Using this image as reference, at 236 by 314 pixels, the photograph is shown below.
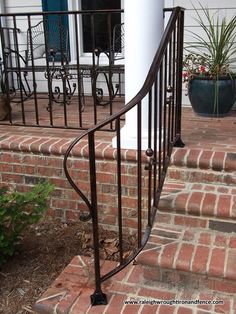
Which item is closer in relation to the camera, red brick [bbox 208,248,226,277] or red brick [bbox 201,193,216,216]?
red brick [bbox 208,248,226,277]

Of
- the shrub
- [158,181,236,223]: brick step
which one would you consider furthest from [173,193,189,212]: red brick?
the shrub

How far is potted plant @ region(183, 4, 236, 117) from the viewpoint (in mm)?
3322

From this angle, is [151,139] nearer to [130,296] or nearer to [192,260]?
[192,260]

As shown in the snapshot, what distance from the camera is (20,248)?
2.57 m

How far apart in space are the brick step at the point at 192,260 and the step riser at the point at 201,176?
38cm

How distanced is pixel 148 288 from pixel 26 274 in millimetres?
809

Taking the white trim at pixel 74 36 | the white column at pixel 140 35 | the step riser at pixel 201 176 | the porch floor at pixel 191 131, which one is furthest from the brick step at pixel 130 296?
the white trim at pixel 74 36

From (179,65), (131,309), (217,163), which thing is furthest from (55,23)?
(131,309)

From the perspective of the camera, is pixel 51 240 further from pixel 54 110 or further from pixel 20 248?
pixel 54 110

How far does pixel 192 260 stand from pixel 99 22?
3.62 meters

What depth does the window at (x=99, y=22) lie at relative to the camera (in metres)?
4.56

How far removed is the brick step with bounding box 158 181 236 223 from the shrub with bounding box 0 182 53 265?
0.70 m

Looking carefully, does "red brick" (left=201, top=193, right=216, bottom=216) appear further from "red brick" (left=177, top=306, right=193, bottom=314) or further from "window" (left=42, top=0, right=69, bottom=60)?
"window" (left=42, top=0, right=69, bottom=60)

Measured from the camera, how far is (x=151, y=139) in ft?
7.53
